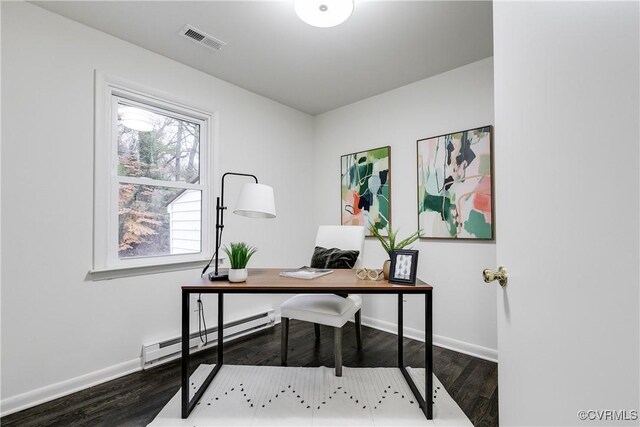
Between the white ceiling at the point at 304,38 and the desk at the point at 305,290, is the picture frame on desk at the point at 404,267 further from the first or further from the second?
the white ceiling at the point at 304,38

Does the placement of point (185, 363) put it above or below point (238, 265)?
below

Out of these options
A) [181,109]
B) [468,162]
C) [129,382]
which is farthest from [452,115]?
[129,382]

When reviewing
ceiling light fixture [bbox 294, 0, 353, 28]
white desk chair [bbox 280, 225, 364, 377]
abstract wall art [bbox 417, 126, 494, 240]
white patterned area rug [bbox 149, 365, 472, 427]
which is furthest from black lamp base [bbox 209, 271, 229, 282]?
abstract wall art [bbox 417, 126, 494, 240]

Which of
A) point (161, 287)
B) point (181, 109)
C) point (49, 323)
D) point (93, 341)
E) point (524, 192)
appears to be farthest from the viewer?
point (181, 109)

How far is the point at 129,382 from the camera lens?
2070 millimetres

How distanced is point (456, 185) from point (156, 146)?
2678mm

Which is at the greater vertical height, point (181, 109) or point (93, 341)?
point (181, 109)

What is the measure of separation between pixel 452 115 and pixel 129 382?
3.40 meters

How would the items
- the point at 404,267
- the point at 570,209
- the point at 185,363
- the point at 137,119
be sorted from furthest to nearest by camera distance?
the point at 137,119 → the point at 404,267 → the point at 185,363 → the point at 570,209

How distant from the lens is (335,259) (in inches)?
102

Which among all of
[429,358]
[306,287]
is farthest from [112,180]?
[429,358]

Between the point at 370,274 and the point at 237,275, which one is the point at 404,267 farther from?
the point at 237,275

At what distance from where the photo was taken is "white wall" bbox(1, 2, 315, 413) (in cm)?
178

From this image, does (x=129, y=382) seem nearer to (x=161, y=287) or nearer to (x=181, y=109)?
(x=161, y=287)
